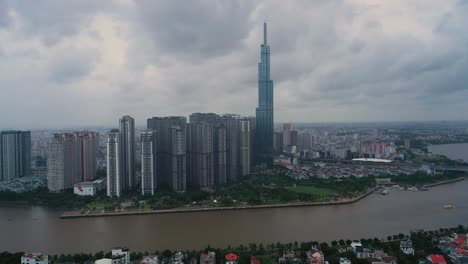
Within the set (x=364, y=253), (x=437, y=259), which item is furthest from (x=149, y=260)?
(x=437, y=259)

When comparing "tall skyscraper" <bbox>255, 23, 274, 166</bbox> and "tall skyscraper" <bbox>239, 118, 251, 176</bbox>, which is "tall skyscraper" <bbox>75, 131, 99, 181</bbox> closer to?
"tall skyscraper" <bbox>239, 118, 251, 176</bbox>

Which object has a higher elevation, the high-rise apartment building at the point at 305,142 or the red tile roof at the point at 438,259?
the high-rise apartment building at the point at 305,142

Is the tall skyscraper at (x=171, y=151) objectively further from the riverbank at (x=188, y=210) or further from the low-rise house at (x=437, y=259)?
the low-rise house at (x=437, y=259)

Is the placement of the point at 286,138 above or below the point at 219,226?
above

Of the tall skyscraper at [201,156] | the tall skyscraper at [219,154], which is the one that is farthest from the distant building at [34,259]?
the tall skyscraper at [219,154]

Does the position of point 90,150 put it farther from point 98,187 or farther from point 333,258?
point 333,258

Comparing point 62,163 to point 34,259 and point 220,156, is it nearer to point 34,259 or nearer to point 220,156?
point 220,156

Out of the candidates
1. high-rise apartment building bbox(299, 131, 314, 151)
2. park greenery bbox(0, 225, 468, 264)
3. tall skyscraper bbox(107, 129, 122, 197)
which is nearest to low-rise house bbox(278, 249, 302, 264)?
park greenery bbox(0, 225, 468, 264)
